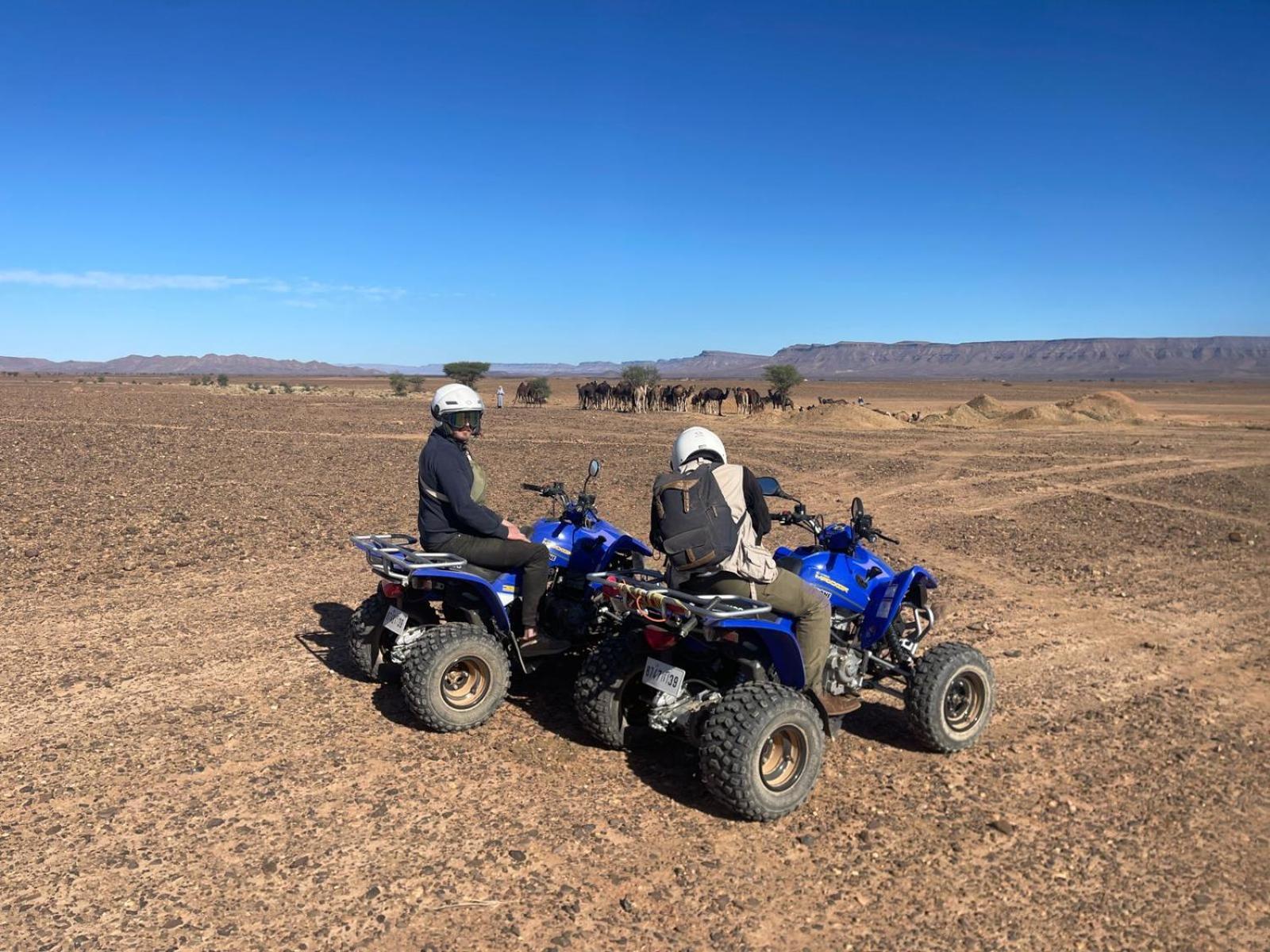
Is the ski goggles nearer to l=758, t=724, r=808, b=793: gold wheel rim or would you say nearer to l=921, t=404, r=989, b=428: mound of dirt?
l=758, t=724, r=808, b=793: gold wheel rim

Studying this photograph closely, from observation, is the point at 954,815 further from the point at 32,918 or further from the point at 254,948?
the point at 32,918

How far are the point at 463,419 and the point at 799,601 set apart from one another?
95.3 inches

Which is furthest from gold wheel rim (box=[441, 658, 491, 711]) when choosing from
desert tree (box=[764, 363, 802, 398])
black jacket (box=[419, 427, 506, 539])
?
desert tree (box=[764, 363, 802, 398])

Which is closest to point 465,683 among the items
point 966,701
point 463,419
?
point 463,419

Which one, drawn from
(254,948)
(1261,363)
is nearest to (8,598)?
(254,948)

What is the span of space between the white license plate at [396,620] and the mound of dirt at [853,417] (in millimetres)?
27985

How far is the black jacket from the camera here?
5.51m

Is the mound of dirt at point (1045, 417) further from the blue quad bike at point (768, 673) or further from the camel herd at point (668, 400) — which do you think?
the blue quad bike at point (768, 673)

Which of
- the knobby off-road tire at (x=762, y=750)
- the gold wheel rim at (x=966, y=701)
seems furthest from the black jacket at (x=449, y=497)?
the gold wheel rim at (x=966, y=701)

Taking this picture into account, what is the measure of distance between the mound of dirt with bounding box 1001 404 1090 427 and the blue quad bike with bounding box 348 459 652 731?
31.1 meters

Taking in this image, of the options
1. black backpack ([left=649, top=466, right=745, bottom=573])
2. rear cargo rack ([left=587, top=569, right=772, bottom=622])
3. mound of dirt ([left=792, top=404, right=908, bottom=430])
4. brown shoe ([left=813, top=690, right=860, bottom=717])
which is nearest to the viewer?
rear cargo rack ([left=587, top=569, right=772, bottom=622])

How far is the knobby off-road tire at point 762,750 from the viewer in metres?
4.27

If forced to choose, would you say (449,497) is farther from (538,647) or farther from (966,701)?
(966,701)

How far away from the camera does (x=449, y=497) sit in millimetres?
5523
